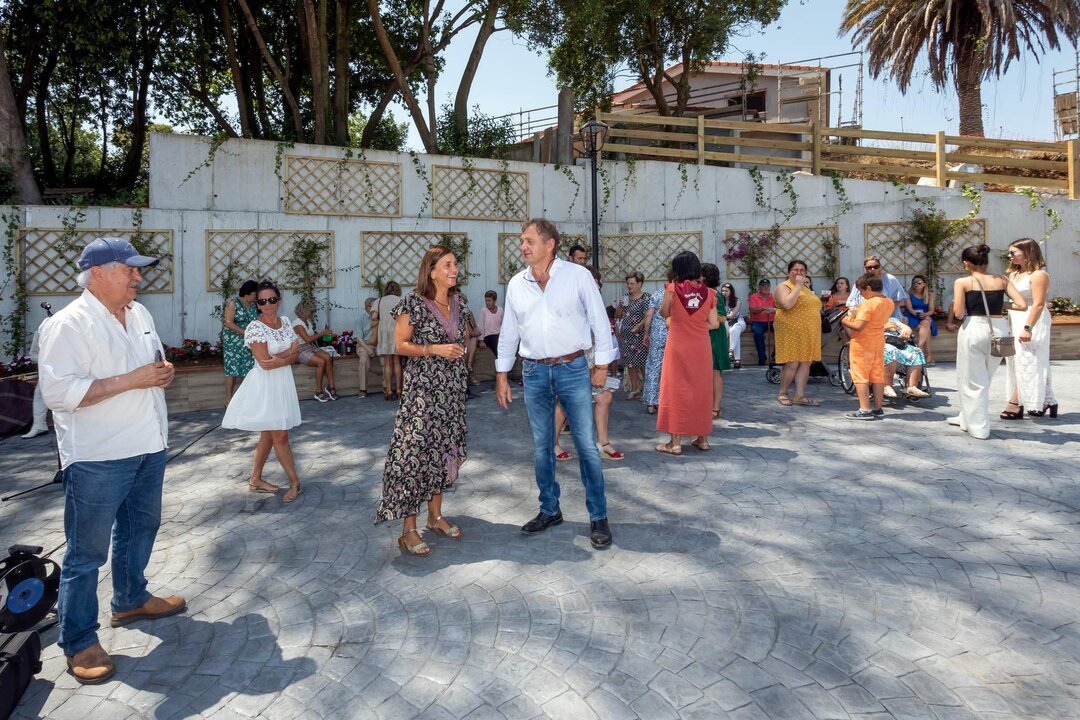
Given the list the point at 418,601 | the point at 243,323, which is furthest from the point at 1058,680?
the point at 243,323

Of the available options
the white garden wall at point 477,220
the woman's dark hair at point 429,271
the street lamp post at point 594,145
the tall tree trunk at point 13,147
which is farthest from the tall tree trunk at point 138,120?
the woman's dark hair at point 429,271

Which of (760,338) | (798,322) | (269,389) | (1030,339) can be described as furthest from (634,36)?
(269,389)

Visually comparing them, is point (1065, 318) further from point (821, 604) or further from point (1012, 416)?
point (821, 604)

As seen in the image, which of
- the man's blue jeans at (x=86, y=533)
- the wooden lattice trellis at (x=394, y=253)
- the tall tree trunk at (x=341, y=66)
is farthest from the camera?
the tall tree trunk at (x=341, y=66)

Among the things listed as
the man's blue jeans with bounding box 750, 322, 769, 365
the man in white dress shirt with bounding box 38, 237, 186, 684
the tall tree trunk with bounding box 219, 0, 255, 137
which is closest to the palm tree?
the man's blue jeans with bounding box 750, 322, 769, 365

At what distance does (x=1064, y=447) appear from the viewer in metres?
5.46

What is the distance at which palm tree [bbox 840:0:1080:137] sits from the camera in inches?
698

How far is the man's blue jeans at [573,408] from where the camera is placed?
3834 mm

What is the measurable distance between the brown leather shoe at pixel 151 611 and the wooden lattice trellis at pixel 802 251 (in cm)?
1178

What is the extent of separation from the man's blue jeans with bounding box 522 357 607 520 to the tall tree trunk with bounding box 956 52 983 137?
20714mm

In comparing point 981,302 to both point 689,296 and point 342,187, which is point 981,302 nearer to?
point 689,296

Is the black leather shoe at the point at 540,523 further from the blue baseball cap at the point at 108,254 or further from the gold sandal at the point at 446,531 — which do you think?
the blue baseball cap at the point at 108,254

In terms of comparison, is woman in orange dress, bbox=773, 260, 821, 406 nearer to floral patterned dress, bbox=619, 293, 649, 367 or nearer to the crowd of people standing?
the crowd of people standing

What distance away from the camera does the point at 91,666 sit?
2.70 meters
